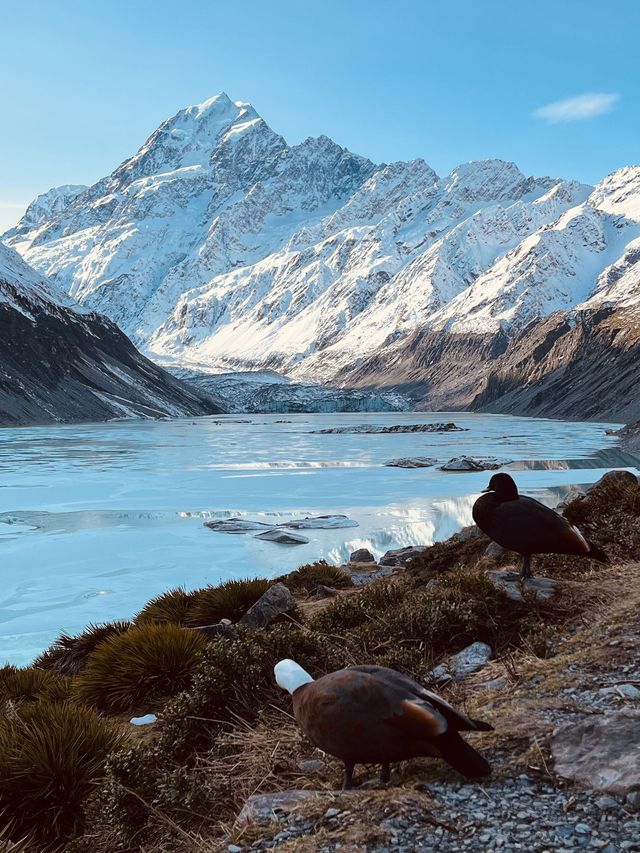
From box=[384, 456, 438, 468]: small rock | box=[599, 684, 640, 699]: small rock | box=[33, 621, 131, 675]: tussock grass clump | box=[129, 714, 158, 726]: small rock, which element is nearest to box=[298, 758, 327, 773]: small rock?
box=[599, 684, 640, 699]: small rock

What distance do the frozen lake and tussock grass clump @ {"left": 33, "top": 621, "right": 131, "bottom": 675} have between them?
114 cm

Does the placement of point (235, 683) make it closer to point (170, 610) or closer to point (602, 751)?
point (602, 751)

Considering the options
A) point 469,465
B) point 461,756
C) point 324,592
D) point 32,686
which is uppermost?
point 461,756

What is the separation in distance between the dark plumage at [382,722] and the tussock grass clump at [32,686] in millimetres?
4640

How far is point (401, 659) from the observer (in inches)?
248

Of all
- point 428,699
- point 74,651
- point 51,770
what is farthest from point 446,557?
point 428,699

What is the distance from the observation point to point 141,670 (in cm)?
771

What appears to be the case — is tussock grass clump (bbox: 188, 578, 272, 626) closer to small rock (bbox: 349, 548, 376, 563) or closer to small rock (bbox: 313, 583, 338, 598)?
small rock (bbox: 313, 583, 338, 598)

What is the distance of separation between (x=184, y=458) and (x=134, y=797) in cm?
5111

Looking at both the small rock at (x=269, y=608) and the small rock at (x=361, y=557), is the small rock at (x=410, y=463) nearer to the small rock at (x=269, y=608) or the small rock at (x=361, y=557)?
the small rock at (x=361, y=557)

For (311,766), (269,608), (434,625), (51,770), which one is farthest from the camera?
(269,608)

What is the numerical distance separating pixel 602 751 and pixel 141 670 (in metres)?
5.18

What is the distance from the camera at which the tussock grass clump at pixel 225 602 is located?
10680 millimetres

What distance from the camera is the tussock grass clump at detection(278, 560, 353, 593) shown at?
1326 centimetres
